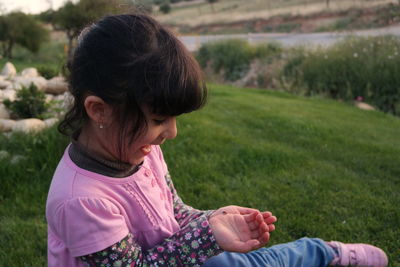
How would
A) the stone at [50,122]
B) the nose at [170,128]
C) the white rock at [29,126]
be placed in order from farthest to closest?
the stone at [50,122] → the white rock at [29,126] → the nose at [170,128]

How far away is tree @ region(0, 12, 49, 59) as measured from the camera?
10173 millimetres

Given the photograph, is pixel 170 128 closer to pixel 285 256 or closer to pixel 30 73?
pixel 285 256

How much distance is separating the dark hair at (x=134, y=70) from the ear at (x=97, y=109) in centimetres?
2

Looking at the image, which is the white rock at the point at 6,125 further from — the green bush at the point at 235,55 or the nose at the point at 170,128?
the green bush at the point at 235,55

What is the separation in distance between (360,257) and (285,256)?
43 cm

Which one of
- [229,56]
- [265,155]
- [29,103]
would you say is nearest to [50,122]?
[29,103]

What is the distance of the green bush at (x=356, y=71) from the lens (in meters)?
6.78

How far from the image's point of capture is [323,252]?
78.1 inches

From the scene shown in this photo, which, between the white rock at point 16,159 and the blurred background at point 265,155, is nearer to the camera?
the blurred background at point 265,155

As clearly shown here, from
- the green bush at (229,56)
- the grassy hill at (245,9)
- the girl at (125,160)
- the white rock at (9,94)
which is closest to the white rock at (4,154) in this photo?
the white rock at (9,94)

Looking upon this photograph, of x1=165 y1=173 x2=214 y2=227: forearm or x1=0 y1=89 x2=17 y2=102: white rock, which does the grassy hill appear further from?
x1=165 y1=173 x2=214 y2=227: forearm

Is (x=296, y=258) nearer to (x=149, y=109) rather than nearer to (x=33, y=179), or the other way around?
(x=149, y=109)

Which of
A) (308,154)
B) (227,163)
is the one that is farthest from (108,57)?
(308,154)

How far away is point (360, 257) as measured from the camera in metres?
2.01
